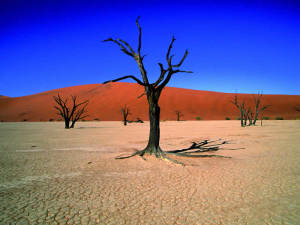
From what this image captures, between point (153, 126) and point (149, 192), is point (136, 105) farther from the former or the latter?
point (149, 192)

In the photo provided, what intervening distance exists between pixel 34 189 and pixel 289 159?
6065mm

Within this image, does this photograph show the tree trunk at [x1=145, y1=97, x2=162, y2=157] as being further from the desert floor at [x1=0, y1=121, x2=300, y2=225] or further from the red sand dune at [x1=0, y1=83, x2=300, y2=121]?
the red sand dune at [x1=0, y1=83, x2=300, y2=121]

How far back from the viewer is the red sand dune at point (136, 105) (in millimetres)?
42750

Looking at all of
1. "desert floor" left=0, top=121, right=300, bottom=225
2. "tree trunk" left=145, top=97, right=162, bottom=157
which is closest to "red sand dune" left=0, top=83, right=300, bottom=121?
"tree trunk" left=145, top=97, right=162, bottom=157

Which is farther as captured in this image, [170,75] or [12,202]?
[170,75]

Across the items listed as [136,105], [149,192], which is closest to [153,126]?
[149,192]

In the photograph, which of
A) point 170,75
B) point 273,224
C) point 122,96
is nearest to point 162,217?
point 273,224

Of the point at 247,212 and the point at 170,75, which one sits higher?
the point at 170,75

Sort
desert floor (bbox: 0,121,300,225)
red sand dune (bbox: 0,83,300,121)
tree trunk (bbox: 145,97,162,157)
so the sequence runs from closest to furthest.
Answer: desert floor (bbox: 0,121,300,225) → tree trunk (bbox: 145,97,162,157) → red sand dune (bbox: 0,83,300,121)

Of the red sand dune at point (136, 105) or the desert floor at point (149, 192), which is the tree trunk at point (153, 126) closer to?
the desert floor at point (149, 192)

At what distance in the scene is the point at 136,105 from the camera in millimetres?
47469

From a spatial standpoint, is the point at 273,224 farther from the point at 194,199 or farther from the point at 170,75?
the point at 170,75

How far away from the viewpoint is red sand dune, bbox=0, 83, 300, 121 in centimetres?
4275

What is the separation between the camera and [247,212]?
2586 mm
